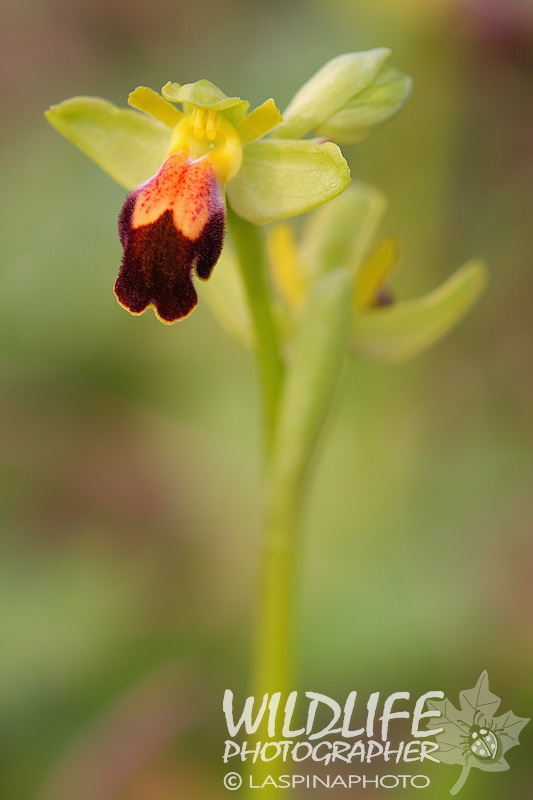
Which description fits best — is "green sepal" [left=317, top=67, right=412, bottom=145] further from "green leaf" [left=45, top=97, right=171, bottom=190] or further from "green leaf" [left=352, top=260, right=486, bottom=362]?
"green leaf" [left=352, top=260, right=486, bottom=362]

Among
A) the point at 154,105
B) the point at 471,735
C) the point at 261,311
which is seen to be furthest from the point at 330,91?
the point at 471,735

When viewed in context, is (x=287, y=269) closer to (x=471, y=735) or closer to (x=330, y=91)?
(x=330, y=91)

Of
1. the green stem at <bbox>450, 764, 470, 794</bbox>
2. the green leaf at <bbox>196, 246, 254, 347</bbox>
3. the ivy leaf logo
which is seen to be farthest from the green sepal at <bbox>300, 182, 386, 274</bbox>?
the green stem at <bbox>450, 764, 470, 794</bbox>

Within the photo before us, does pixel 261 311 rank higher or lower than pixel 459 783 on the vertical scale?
higher

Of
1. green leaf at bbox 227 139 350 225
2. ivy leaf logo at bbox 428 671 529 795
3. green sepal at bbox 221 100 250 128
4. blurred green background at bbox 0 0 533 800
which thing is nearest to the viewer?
green leaf at bbox 227 139 350 225

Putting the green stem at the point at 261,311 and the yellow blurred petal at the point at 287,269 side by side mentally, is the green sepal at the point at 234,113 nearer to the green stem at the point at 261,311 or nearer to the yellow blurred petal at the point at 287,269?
the green stem at the point at 261,311

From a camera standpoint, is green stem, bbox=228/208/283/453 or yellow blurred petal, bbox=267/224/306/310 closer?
green stem, bbox=228/208/283/453
